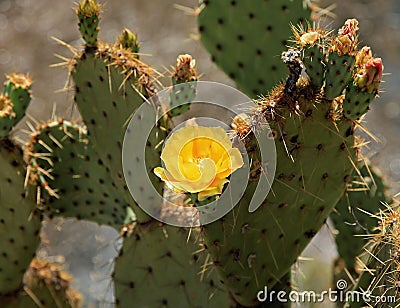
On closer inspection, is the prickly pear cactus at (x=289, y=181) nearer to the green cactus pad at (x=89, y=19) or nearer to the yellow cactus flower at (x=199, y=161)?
the yellow cactus flower at (x=199, y=161)

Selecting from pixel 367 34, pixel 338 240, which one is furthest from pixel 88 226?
pixel 338 240

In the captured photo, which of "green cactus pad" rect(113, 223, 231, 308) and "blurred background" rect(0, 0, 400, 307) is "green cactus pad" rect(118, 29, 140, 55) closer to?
"green cactus pad" rect(113, 223, 231, 308)

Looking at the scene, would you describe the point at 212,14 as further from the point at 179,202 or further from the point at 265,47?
the point at 179,202

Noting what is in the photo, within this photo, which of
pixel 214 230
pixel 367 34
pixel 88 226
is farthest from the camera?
pixel 367 34

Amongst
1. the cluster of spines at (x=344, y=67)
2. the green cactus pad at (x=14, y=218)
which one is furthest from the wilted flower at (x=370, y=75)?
the green cactus pad at (x=14, y=218)

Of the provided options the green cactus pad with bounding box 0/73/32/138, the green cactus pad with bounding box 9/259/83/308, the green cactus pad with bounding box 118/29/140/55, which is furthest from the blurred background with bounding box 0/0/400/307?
the green cactus pad with bounding box 118/29/140/55

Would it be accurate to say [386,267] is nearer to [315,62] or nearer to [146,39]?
[315,62]
